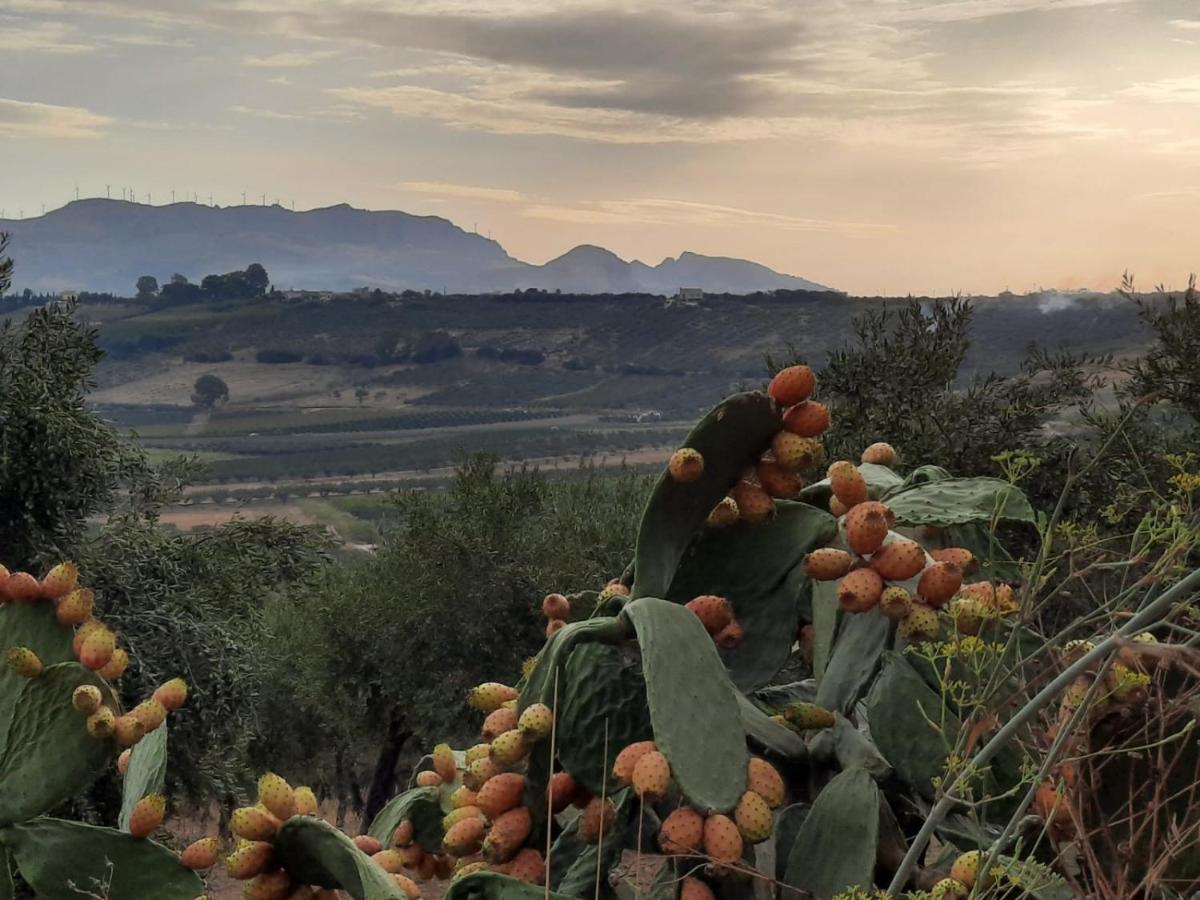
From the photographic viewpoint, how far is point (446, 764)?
2.71 meters

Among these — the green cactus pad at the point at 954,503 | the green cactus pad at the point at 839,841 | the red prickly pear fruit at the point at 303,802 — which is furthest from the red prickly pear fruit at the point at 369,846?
the green cactus pad at the point at 954,503

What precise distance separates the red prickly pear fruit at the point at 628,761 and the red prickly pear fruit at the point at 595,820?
0.38 feet

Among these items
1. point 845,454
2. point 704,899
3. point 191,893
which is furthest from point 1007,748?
point 845,454

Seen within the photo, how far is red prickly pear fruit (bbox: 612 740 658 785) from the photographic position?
2.01 meters

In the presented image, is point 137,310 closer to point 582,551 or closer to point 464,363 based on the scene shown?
point 464,363

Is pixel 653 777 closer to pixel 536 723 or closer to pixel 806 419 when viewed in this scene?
pixel 536 723

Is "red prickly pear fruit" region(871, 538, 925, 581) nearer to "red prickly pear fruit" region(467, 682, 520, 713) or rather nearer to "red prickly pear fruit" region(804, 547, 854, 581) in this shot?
"red prickly pear fruit" region(804, 547, 854, 581)

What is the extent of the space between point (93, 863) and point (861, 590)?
1.68m

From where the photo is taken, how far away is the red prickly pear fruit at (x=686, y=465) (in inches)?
92.0

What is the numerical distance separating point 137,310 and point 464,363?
3237 centimetres

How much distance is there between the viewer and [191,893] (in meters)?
2.62

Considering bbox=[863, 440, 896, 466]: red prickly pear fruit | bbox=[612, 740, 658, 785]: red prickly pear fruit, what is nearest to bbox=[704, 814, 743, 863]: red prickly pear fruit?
bbox=[612, 740, 658, 785]: red prickly pear fruit

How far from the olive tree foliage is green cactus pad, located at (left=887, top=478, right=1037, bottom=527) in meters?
11.2

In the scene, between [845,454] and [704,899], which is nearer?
[704,899]
